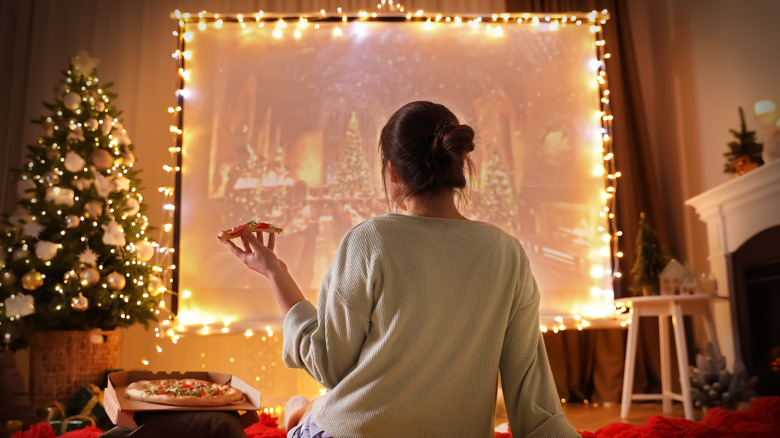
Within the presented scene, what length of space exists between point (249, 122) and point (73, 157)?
2.79ft

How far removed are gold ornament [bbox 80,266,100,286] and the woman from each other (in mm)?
2281

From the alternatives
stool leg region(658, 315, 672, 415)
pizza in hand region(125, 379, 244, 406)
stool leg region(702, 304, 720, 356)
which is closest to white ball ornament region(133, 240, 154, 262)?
pizza in hand region(125, 379, 244, 406)

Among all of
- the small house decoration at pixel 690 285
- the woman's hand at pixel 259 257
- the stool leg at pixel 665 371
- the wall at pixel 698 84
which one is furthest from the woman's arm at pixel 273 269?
the wall at pixel 698 84

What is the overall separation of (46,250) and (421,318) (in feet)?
8.43

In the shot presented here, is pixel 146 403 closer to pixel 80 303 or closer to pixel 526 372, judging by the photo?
pixel 526 372

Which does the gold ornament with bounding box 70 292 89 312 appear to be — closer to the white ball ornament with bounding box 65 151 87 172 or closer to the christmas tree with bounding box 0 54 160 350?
the christmas tree with bounding box 0 54 160 350

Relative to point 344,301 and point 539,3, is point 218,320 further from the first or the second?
point 539,3

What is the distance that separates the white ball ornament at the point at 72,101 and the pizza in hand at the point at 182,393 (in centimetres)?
210

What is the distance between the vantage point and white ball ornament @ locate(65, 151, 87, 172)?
3.19 metres

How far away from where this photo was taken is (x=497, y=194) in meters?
3.45

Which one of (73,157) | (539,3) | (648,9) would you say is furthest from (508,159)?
(73,157)

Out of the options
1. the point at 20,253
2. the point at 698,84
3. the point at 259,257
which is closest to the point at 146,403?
the point at 259,257

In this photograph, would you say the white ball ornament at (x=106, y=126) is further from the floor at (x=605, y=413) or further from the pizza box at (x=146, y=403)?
the floor at (x=605, y=413)

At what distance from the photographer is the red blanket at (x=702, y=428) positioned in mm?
1902
